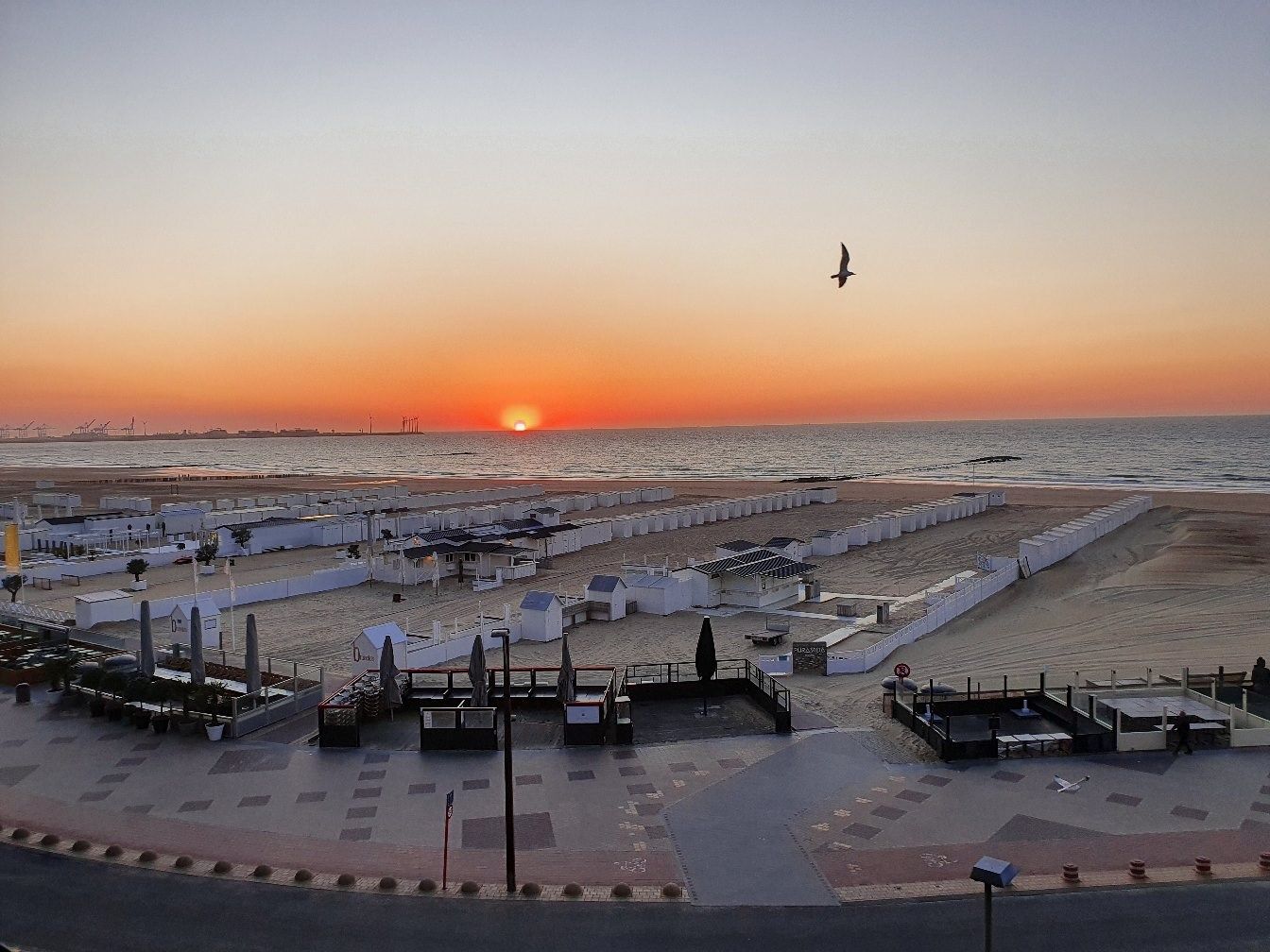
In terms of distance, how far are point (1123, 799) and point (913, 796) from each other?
338cm

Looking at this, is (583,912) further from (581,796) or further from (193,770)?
(193,770)

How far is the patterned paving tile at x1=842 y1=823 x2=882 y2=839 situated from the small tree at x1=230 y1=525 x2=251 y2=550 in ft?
128

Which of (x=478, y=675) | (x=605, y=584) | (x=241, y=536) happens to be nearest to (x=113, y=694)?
(x=478, y=675)

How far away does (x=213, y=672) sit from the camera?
71.3 feet

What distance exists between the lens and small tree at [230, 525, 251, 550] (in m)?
44.8

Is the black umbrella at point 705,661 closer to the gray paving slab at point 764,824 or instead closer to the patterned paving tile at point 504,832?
the gray paving slab at point 764,824

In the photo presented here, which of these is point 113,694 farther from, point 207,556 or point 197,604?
point 207,556

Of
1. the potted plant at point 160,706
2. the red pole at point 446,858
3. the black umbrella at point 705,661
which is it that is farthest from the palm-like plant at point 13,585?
the red pole at point 446,858

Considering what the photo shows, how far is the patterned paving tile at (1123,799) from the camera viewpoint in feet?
47.0

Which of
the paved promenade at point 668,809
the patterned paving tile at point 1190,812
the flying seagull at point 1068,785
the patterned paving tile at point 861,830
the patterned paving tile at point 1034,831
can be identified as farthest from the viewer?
the flying seagull at point 1068,785

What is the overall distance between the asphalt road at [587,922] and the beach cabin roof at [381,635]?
10.2 meters

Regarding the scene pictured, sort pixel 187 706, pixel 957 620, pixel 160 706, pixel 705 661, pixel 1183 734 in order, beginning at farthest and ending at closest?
1. pixel 957 620
2. pixel 705 661
3. pixel 160 706
4. pixel 187 706
5. pixel 1183 734

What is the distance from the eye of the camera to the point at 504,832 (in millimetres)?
13773

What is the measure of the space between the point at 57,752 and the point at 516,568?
74.6 ft
